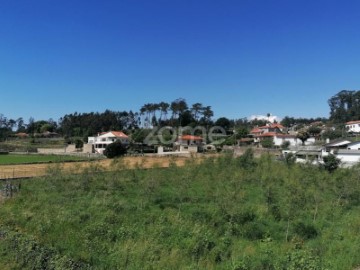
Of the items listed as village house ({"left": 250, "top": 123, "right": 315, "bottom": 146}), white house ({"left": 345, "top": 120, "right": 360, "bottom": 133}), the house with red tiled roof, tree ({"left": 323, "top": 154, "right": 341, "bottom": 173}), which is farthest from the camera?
white house ({"left": 345, "top": 120, "right": 360, "bottom": 133})

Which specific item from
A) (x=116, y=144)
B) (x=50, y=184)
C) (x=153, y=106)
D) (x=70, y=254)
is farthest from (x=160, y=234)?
(x=153, y=106)

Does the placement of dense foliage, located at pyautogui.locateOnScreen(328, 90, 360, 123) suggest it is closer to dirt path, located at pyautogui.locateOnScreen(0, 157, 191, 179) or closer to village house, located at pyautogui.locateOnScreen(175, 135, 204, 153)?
village house, located at pyautogui.locateOnScreen(175, 135, 204, 153)

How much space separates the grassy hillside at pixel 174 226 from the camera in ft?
30.5

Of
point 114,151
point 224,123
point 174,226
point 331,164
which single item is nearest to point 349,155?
point 331,164

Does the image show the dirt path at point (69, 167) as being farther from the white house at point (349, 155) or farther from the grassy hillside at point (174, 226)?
the white house at point (349, 155)

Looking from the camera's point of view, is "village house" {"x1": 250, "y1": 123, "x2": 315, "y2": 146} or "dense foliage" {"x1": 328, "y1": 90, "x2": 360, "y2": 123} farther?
"dense foliage" {"x1": 328, "y1": 90, "x2": 360, "y2": 123}

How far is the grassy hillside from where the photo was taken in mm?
9289

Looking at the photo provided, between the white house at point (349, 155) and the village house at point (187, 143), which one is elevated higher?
the village house at point (187, 143)

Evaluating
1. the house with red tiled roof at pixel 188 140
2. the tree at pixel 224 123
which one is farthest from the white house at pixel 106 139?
the tree at pixel 224 123

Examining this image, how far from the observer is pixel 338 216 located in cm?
1511

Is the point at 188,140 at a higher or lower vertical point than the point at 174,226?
higher

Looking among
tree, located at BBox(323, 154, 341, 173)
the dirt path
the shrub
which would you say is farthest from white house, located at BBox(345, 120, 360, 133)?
the shrub

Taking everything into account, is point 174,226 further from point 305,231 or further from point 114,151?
point 114,151

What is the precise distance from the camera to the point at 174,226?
1184 cm
